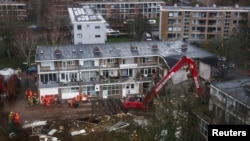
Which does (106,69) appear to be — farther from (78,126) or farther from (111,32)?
(111,32)

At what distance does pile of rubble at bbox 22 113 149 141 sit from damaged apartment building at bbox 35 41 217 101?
2566mm

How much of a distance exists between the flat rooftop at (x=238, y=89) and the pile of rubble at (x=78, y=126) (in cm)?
363

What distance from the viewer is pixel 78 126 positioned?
17.0 m

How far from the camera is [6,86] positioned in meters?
20.3

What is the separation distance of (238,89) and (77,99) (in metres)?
8.85

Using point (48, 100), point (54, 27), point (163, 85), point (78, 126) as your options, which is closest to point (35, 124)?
point (78, 126)

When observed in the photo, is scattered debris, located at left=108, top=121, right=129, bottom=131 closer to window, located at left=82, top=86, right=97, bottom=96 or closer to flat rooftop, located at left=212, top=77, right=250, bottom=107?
window, located at left=82, top=86, right=97, bottom=96

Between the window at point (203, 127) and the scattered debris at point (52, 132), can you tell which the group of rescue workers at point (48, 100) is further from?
the window at point (203, 127)

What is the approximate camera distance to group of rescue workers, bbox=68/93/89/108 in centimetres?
1914

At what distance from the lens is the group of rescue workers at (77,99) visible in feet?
62.8

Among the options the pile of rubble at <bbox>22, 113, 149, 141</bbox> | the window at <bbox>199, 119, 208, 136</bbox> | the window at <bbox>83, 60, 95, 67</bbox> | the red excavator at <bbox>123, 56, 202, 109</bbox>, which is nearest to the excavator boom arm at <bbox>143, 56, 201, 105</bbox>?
the red excavator at <bbox>123, 56, 202, 109</bbox>

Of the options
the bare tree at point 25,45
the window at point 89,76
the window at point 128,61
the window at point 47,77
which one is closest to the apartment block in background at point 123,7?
the bare tree at point 25,45

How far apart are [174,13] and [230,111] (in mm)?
19479

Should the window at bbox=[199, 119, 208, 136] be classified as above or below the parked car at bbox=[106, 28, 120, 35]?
below
